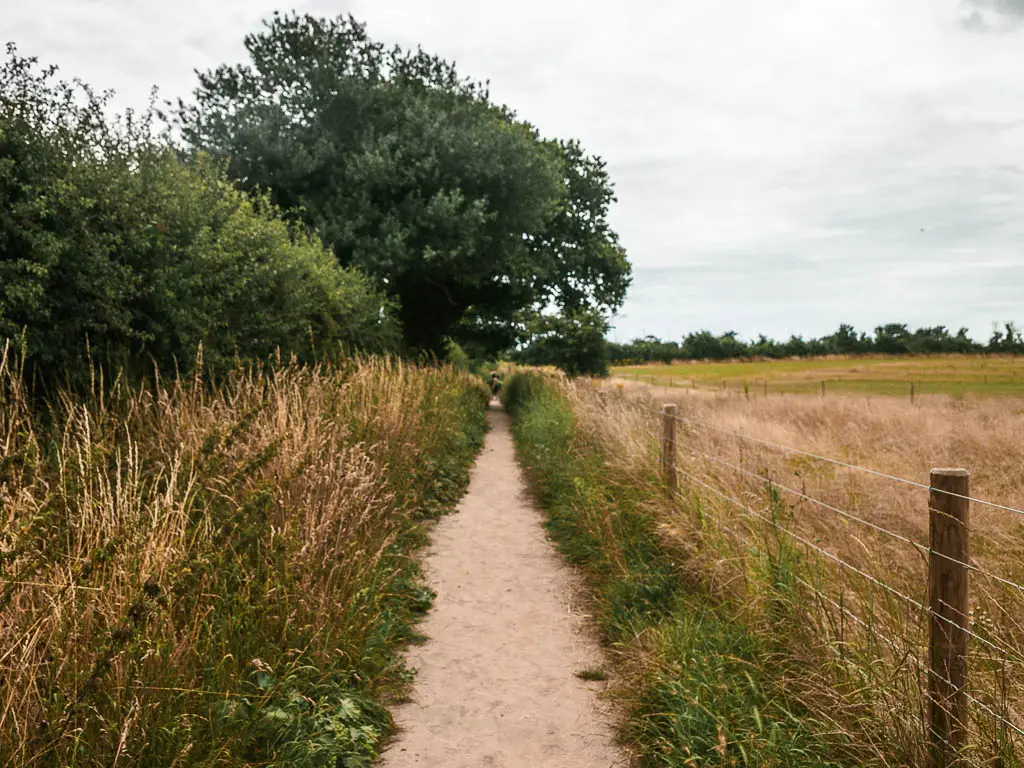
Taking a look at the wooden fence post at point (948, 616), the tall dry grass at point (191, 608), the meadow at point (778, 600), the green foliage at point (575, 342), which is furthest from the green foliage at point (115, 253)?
the green foliage at point (575, 342)

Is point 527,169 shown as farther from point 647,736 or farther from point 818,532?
point 647,736

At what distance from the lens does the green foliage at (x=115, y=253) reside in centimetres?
616

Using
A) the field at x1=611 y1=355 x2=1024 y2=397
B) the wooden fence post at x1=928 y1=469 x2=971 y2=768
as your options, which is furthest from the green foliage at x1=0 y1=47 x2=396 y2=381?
the field at x1=611 y1=355 x2=1024 y2=397

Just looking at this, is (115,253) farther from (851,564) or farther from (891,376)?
(891,376)

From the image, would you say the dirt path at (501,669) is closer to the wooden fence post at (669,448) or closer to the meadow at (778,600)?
the meadow at (778,600)

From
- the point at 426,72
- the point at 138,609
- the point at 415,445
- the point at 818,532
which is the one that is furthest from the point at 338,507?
the point at 426,72

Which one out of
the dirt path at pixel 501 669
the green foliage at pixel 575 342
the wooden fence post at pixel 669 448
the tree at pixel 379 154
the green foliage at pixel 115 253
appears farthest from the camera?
the green foliage at pixel 575 342

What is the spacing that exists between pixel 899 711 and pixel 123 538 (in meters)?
3.41

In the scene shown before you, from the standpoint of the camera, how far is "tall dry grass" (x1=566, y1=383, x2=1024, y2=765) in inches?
114

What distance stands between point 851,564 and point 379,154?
53.2ft

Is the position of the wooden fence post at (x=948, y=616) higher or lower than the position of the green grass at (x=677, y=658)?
higher

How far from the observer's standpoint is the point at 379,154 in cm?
1822

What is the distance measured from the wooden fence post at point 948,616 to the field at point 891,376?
25.8m

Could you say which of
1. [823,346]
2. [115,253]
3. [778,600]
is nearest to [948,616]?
[778,600]
